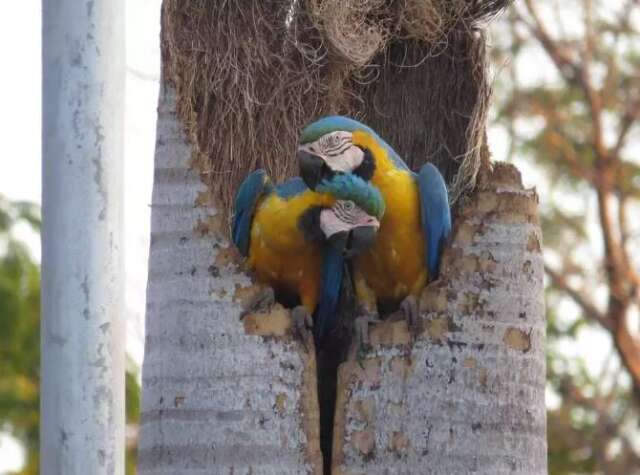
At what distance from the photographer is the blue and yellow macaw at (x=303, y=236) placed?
416cm

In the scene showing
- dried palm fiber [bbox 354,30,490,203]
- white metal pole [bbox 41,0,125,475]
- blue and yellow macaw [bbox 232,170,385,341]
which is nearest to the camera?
white metal pole [bbox 41,0,125,475]

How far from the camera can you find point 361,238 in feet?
13.6

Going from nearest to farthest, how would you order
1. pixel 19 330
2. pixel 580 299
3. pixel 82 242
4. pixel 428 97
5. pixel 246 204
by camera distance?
pixel 82 242 → pixel 246 204 → pixel 428 97 → pixel 19 330 → pixel 580 299

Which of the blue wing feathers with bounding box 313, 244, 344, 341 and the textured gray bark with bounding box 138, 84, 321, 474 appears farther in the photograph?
the blue wing feathers with bounding box 313, 244, 344, 341

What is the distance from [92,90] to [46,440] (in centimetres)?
92

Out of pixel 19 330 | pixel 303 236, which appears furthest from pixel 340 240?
pixel 19 330

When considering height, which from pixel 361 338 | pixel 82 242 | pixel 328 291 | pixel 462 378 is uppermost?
pixel 82 242

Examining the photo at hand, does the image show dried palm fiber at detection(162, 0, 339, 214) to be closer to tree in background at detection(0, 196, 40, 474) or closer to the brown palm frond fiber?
the brown palm frond fiber

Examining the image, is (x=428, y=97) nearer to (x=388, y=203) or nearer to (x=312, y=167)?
(x=388, y=203)

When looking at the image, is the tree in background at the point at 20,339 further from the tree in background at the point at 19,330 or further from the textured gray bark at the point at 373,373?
the textured gray bark at the point at 373,373

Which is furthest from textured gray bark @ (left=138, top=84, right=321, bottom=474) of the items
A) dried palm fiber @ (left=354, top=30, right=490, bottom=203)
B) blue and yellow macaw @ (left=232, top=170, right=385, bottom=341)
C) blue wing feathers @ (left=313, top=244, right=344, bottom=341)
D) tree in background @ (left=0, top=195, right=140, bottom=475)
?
tree in background @ (left=0, top=195, right=140, bottom=475)

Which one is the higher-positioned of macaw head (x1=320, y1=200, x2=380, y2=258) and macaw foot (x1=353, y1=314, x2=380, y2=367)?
macaw head (x1=320, y1=200, x2=380, y2=258)

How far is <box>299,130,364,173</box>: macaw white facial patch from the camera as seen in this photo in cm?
420

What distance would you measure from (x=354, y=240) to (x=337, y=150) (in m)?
0.28
